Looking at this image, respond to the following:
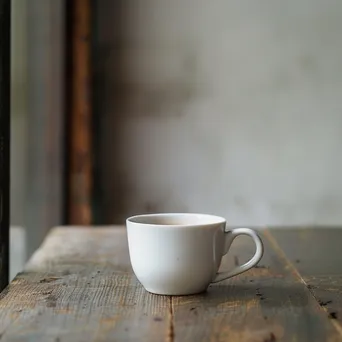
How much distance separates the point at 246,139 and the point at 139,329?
4.84 ft

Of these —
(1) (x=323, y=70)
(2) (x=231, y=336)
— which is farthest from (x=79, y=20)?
(2) (x=231, y=336)

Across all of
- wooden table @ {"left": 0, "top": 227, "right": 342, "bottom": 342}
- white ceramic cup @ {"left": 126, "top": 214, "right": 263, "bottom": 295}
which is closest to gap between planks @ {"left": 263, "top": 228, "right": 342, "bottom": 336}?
wooden table @ {"left": 0, "top": 227, "right": 342, "bottom": 342}

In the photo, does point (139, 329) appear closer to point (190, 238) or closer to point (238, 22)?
point (190, 238)

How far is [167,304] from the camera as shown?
58cm

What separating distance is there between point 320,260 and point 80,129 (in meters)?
1.14

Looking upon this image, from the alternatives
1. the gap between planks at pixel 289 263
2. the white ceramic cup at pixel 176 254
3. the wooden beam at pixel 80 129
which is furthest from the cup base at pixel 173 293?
the wooden beam at pixel 80 129

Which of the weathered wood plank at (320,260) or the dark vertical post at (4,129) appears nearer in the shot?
the weathered wood plank at (320,260)

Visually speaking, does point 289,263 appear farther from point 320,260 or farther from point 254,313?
point 254,313

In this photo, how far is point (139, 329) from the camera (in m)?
0.49

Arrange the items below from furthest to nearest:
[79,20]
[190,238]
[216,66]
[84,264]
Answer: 1. [216,66]
2. [79,20]
3. [84,264]
4. [190,238]

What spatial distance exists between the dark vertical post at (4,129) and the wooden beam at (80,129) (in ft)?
Answer: 3.49

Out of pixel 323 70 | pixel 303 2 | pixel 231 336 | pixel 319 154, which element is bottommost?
pixel 231 336

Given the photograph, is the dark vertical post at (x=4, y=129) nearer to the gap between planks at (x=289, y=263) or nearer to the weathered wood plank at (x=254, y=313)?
the weathered wood plank at (x=254, y=313)

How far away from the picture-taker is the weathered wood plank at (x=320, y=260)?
605mm
